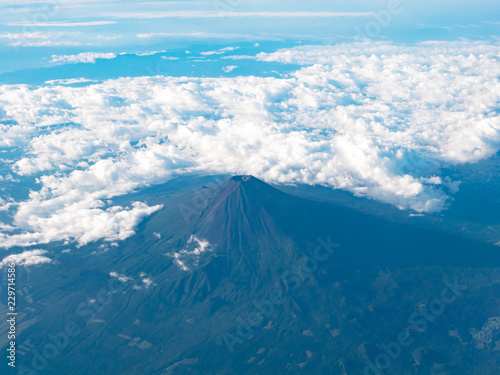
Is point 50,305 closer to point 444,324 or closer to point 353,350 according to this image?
point 353,350

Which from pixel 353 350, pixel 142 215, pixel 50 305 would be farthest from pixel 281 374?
pixel 142 215

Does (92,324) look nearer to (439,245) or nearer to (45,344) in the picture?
(45,344)

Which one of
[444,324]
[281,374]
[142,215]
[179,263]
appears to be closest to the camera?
[281,374]

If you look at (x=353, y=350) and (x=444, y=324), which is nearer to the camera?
(x=353, y=350)

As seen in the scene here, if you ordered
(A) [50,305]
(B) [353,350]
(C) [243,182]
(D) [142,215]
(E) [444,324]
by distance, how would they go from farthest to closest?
1. (D) [142,215]
2. (C) [243,182]
3. (A) [50,305]
4. (E) [444,324]
5. (B) [353,350]

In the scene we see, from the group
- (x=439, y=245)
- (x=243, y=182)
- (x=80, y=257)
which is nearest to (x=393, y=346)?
(x=439, y=245)

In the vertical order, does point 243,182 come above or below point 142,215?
above
